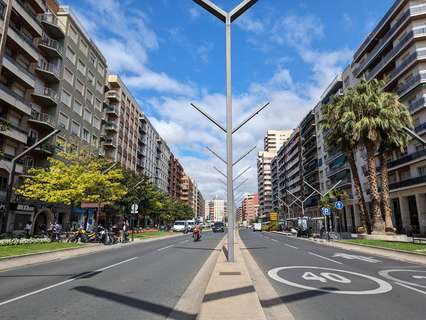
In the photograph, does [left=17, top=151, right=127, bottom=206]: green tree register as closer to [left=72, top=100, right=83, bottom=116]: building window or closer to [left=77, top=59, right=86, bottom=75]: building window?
[left=72, top=100, right=83, bottom=116]: building window

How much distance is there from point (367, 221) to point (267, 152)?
450ft

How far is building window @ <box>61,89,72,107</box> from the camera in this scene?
43.5 metres

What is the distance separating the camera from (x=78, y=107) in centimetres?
4828

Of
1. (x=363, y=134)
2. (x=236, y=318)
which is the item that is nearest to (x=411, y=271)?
(x=236, y=318)

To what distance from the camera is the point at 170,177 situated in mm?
130000

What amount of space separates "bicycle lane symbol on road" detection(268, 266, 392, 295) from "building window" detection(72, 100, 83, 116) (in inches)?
1650

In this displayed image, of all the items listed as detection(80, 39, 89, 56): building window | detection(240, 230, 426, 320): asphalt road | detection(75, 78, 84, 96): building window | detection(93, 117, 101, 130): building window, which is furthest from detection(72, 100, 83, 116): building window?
detection(240, 230, 426, 320): asphalt road

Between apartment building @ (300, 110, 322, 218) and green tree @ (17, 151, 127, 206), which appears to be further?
apartment building @ (300, 110, 322, 218)

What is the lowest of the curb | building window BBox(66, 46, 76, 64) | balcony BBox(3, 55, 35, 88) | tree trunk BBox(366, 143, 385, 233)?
the curb

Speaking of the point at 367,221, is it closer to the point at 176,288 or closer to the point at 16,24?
the point at 176,288

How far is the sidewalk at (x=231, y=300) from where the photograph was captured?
210 inches

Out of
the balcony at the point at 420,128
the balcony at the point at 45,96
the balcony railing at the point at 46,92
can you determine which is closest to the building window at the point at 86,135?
the balcony at the point at 45,96

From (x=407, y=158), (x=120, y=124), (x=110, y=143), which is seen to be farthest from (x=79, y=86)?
(x=407, y=158)

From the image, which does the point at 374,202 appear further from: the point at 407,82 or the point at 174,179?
the point at 174,179
